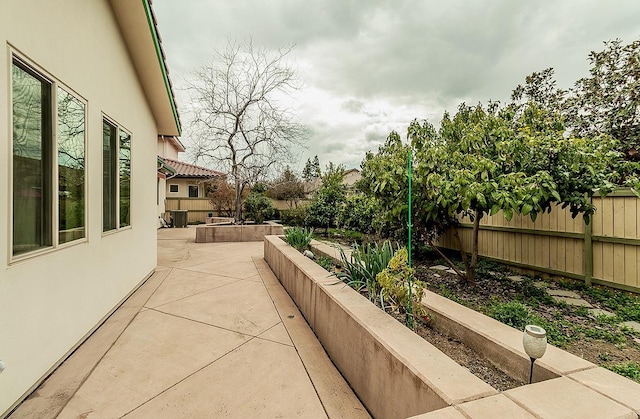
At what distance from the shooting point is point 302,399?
234 cm

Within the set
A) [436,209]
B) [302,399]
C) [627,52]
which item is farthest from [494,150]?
[627,52]

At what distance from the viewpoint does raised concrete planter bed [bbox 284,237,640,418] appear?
4.50ft

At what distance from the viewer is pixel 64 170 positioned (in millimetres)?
2961

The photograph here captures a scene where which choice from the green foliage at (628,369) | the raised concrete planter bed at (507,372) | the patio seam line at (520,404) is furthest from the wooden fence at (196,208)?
the patio seam line at (520,404)

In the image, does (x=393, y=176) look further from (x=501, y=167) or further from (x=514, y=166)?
(x=514, y=166)

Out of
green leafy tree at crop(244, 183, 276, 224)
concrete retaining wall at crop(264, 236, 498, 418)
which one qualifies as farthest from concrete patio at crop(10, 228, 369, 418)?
green leafy tree at crop(244, 183, 276, 224)

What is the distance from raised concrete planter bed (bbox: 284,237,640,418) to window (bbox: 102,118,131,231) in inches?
129

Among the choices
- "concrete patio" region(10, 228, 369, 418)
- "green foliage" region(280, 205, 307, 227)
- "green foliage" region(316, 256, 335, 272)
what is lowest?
"concrete patio" region(10, 228, 369, 418)

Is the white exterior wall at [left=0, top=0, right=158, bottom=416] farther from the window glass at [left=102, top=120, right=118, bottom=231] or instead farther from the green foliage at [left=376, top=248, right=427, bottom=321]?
the green foliage at [left=376, top=248, right=427, bottom=321]

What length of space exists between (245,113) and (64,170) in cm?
897

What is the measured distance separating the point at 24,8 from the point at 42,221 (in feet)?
5.62

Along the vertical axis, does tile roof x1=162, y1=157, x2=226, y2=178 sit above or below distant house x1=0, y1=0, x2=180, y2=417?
above

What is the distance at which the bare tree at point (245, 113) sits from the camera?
1073 centimetres

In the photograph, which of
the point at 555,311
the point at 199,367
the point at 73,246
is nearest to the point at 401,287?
the point at 199,367
